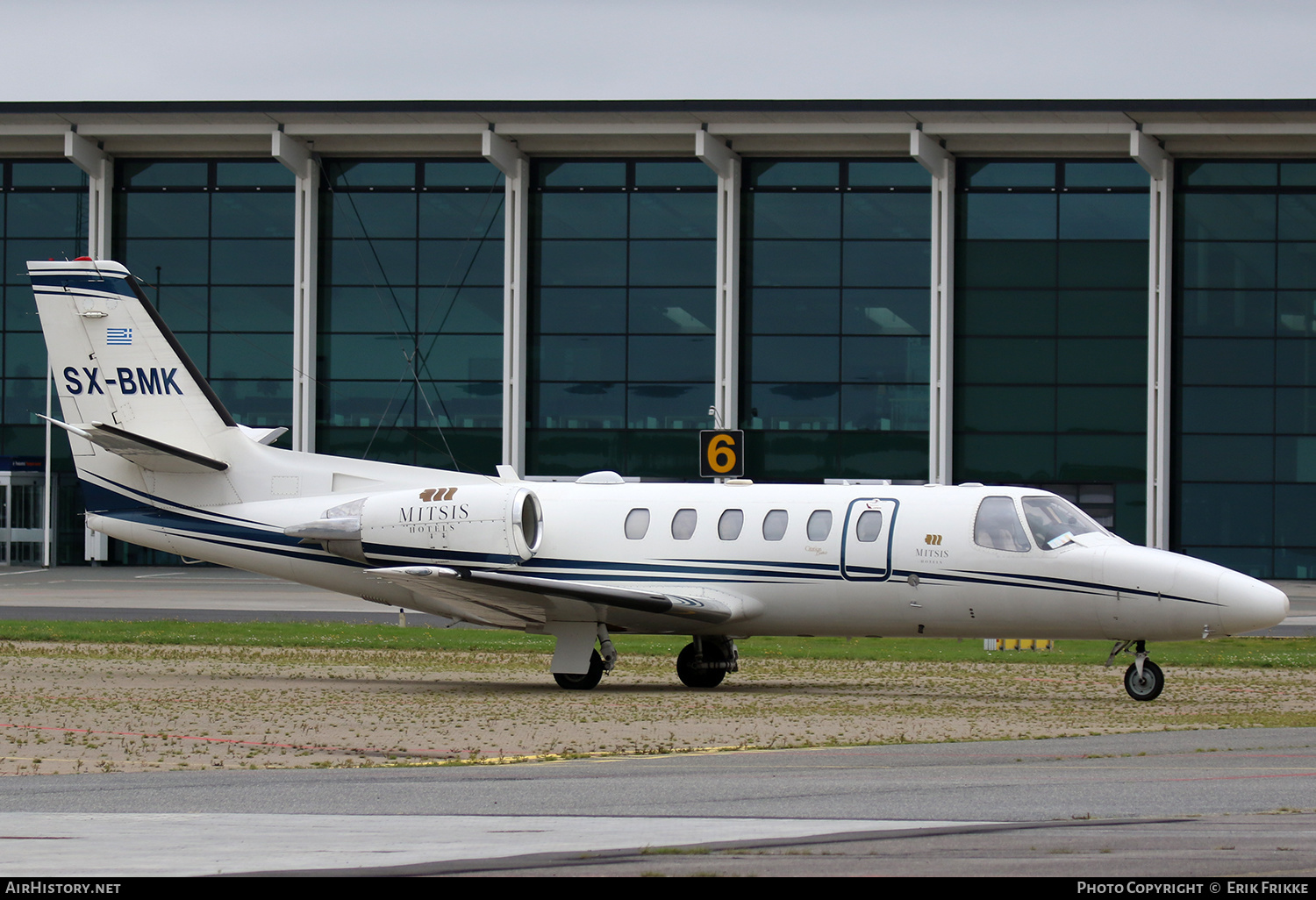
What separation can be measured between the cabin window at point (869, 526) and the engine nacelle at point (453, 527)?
166 inches

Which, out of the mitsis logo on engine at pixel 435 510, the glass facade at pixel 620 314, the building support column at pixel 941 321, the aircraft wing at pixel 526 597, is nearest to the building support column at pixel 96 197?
the glass facade at pixel 620 314

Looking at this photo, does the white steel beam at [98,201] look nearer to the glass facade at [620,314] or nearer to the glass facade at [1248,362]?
the glass facade at [620,314]

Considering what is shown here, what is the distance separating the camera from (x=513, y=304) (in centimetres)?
4747

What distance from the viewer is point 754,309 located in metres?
47.9

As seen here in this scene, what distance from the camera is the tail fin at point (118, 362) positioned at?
72.8ft

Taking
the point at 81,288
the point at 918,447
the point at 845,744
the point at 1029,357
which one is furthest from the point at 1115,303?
the point at 845,744

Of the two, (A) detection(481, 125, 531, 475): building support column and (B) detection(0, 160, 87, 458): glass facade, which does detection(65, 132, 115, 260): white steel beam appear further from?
(A) detection(481, 125, 531, 475): building support column

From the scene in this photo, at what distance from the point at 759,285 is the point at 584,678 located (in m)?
29.9

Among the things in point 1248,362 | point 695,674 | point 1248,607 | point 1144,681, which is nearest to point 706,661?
point 695,674

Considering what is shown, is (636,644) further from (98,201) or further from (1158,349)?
(98,201)

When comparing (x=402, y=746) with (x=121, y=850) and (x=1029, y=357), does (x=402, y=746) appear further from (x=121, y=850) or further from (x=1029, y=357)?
(x=1029, y=357)

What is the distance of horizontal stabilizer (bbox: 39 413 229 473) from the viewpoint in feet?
68.8

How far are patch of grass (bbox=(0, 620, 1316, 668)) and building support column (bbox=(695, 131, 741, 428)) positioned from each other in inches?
669

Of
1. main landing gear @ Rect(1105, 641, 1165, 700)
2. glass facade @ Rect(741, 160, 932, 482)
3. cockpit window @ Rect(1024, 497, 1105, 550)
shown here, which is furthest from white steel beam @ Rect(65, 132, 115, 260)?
main landing gear @ Rect(1105, 641, 1165, 700)
